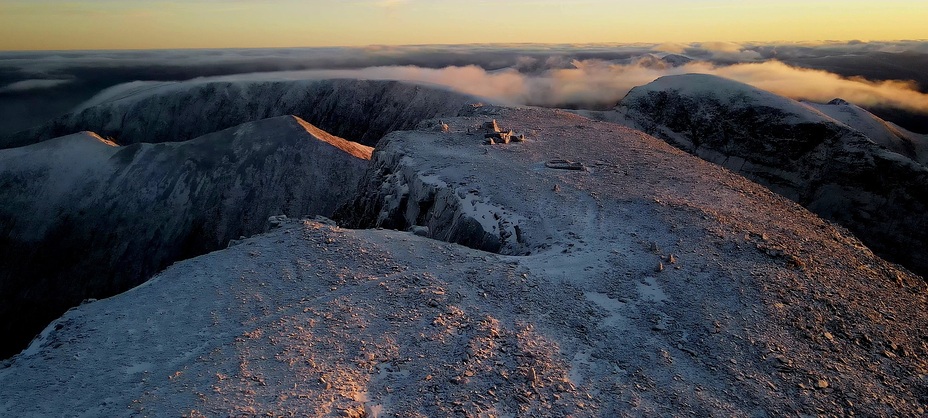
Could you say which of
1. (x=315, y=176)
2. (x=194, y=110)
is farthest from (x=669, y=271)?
(x=194, y=110)

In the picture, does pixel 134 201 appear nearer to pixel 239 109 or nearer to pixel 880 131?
pixel 239 109

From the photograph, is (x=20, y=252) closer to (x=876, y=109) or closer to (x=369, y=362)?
(x=369, y=362)

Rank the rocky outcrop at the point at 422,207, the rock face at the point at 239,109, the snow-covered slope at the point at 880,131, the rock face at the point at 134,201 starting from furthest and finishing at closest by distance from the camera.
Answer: the rock face at the point at 239,109 → the snow-covered slope at the point at 880,131 → the rock face at the point at 134,201 → the rocky outcrop at the point at 422,207

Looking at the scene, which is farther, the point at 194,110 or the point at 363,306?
the point at 194,110

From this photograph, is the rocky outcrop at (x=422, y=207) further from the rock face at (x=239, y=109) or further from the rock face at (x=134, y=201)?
Result: the rock face at (x=239, y=109)

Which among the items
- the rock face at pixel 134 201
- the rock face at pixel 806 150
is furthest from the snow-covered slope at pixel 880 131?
the rock face at pixel 134 201

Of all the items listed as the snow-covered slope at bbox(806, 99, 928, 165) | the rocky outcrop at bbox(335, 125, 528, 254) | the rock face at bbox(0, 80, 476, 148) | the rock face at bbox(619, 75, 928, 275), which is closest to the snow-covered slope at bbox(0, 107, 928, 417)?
the rocky outcrop at bbox(335, 125, 528, 254)

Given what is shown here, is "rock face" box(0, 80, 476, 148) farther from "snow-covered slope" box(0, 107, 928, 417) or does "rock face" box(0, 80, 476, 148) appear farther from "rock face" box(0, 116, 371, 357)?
"snow-covered slope" box(0, 107, 928, 417)
